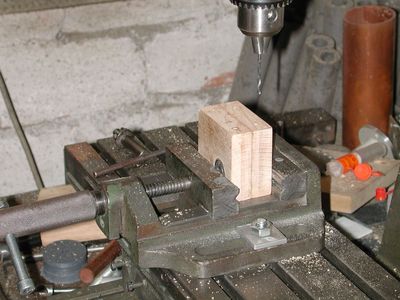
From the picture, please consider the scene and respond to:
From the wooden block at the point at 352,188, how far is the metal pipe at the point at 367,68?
30 cm

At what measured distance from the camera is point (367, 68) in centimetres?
213

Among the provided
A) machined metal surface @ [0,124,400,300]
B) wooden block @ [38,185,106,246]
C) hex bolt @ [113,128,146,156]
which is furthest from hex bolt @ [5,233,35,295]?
wooden block @ [38,185,106,246]

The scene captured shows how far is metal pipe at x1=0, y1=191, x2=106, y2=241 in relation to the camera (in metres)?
1.19

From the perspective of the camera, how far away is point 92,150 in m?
1.53

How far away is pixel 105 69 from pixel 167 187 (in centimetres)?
122

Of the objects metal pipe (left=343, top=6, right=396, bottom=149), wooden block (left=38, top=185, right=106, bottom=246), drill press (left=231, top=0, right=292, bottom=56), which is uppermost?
drill press (left=231, top=0, right=292, bottom=56)

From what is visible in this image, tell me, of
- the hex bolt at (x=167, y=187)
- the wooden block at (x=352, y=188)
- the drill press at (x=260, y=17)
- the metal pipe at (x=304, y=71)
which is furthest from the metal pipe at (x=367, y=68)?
the hex bolt at (x=167, y=187)

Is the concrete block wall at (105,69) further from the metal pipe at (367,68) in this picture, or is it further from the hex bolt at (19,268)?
the hex bolt at (19,268)

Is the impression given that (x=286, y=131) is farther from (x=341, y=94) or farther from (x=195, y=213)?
(x=195, y=213)

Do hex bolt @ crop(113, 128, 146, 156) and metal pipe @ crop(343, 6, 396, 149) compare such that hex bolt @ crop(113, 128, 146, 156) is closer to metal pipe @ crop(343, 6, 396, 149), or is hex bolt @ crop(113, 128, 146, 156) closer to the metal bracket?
the metal bracket

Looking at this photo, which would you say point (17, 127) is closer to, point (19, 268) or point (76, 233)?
point (76, 233)

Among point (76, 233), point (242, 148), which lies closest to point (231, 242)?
point (242, 148)

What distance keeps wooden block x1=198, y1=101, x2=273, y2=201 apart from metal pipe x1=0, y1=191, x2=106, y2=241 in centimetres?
21

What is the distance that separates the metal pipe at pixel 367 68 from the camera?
211 cm
